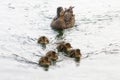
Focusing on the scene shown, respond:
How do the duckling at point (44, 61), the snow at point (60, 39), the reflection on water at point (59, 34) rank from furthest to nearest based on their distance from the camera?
the reflection on water at point (59, 34) < the duckling at point (44, 61) < the snow at point (60, 39)

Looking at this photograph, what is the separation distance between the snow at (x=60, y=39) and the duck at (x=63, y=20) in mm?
235

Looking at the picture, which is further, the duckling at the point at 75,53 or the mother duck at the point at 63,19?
the mother duck at the point at 63,19

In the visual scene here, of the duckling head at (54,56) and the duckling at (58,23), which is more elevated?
the duckling at (58,23)

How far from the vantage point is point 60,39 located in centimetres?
1495

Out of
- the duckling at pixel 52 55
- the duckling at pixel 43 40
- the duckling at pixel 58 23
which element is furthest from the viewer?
the duckling at pixel 58 23

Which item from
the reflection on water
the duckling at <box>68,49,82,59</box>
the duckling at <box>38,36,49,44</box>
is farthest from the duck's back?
the duckling at <box>68,49,82,59</box>

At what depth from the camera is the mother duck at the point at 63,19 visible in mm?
16031

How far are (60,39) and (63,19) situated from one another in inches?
65.3

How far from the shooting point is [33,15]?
16.5 m

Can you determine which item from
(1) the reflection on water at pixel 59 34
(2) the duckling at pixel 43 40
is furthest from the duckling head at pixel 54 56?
(1) the reflection on water at pixel 59 34

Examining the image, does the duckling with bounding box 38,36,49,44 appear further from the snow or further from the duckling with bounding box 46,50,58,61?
the duckling with bounding box 46,50,58,61

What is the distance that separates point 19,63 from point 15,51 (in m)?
0.82

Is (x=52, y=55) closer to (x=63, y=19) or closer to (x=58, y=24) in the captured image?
(x=58, y=24)

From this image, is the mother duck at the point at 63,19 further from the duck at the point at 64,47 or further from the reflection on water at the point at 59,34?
the duck at the point at 64,47
